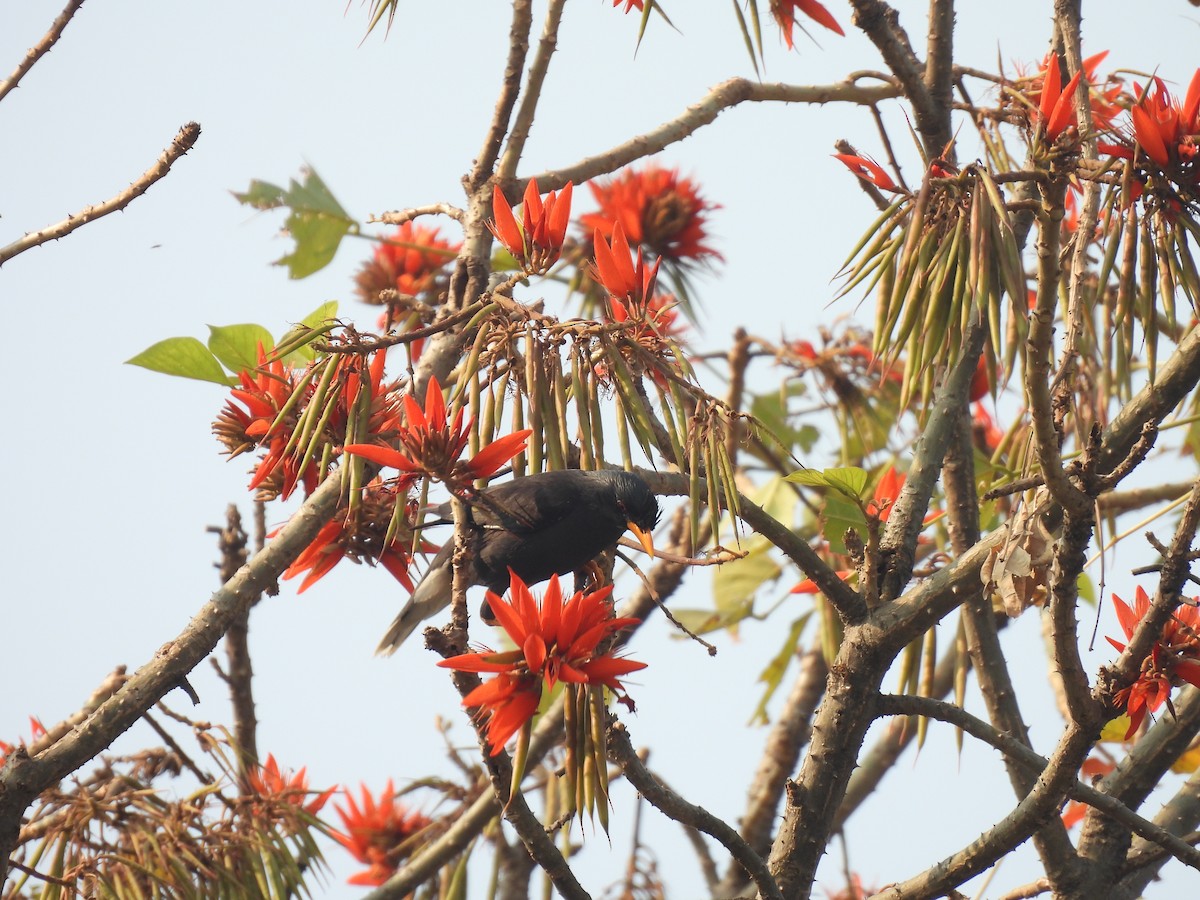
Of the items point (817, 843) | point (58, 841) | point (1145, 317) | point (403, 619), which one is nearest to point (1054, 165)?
point (1145, 317)

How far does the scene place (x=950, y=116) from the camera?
3.09m

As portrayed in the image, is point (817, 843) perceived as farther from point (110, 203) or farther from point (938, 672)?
point (938, 672)

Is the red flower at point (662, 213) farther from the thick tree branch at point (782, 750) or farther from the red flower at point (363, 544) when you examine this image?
the red flower at point (363, 544)

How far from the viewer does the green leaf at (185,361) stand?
8.28ft

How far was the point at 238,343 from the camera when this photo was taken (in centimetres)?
250

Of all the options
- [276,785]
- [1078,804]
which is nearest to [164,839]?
[276,785]

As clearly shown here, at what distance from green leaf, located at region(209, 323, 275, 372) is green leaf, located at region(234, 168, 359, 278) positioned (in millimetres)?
966

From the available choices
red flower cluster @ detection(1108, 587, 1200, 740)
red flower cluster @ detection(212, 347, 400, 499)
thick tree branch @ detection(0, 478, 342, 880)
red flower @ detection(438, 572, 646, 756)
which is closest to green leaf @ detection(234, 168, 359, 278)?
red flower cluster @ detection(212, 347, 400, 499)

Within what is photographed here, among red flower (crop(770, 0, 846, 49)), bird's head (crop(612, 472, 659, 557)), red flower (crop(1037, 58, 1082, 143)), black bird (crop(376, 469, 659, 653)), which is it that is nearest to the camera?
red flower (crop(1037, 58, 1082, 143))

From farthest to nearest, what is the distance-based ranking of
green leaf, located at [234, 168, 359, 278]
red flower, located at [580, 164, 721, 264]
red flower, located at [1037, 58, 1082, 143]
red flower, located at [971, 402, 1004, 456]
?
red flower, located at [971, 402, 1004, 456] → red flower, located at [580, 164, 721, 264] → green leaf, located at [234, 168, 359, 278] → red flower, located at [1037, 58, 1082, 143]

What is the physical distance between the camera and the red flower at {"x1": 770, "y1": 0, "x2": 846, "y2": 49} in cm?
279

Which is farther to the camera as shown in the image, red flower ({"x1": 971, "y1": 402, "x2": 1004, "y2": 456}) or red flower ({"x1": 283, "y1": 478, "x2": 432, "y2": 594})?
red flower ({"x1": 971, "y1": 402, "x2": 1004, "y2": 456})

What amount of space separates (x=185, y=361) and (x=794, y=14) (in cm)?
154

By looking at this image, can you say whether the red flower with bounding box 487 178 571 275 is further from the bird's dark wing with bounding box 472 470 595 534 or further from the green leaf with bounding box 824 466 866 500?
the green leaf with bounding box 824 466 866 500
